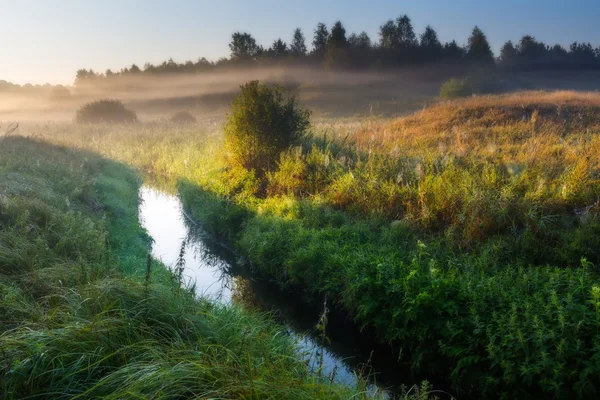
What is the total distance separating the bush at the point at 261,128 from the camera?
13.6m

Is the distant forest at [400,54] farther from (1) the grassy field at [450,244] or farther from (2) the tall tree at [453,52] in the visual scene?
(1) the grassy field at [450,244]

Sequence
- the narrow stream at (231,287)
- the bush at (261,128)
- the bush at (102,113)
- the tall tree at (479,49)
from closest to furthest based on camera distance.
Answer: the narrow stream at (231,287), the bush at (261,128), the bush at (102,113), the tall tree at (479,49)

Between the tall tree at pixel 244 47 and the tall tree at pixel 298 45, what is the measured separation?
5.36 m

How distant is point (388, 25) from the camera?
185 ft

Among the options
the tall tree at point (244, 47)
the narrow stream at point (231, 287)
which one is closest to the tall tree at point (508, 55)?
the tall tree at point (244, 47)

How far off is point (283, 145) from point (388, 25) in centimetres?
4824

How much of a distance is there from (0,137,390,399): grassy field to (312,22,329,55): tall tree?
191ft

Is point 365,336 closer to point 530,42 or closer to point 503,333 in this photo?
point 503,333

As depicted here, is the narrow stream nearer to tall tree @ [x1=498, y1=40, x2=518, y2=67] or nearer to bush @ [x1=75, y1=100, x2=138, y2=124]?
bush @ [x1=75, y1=100, x2=138, y2=124]

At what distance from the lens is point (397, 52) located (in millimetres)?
56062

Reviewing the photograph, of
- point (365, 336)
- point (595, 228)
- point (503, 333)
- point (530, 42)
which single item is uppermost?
point (530, 42)

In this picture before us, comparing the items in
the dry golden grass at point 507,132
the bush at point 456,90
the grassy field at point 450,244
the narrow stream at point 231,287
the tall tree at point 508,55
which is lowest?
the narrow stream at point 231,287

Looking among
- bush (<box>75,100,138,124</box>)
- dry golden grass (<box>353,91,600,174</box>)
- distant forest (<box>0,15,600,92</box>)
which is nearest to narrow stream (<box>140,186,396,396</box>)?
dry golden grass (<box>353,91,600,174</box>)

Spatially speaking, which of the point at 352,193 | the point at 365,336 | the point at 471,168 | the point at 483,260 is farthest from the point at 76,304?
the point at 471,168
